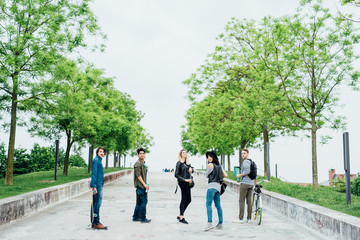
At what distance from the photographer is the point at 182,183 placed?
31.3 feet

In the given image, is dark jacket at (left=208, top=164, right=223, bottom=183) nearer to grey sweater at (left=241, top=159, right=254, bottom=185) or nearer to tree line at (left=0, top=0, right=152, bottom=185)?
grey sweater at (left=241, top=159, right=254, bottom=185)

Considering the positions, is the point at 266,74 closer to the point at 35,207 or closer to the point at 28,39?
the point at 28,39

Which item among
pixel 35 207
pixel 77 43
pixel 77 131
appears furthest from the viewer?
pixel 77 131

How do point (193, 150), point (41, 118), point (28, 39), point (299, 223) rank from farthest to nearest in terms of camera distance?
point (193, 150) < point (41, 118) < point (28, 39) < point (299, 223)

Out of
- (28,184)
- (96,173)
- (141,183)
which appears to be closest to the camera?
(96,173)

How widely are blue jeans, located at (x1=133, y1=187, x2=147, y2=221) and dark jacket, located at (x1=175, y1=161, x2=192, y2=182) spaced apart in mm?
929

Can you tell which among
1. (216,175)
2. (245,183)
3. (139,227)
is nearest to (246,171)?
(245,183)

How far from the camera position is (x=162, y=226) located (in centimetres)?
916

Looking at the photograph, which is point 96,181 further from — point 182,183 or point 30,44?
point 30,44

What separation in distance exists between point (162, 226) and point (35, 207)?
443 centimetres

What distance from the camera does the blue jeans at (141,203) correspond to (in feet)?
31.3

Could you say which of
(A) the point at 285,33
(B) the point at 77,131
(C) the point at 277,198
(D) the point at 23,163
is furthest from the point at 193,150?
(C) the point at 277,198

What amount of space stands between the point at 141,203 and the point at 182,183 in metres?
1.17

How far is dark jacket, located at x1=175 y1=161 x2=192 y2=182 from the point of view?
943cm
